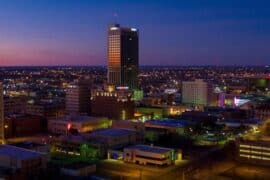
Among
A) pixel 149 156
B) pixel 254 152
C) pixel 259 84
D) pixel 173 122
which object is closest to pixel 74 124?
pixel 173 122

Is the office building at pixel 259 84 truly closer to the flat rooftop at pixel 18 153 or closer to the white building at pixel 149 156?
the white building at pixel 149 156

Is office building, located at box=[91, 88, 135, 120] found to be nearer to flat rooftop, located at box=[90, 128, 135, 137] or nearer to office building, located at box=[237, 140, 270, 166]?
flat rooftop, located at box=[90, 128, 135, 137]

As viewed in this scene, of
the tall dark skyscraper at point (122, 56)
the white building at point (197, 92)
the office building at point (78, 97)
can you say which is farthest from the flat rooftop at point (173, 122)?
the tall dark skyscraper at point (122, 56)

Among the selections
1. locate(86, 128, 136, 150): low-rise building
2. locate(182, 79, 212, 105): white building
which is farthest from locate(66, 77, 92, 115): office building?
locate(182, 79, 212, 105): white building

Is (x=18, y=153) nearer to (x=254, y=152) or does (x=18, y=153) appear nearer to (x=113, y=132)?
(x=113, y=132)

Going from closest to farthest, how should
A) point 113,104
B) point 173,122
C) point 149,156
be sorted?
point 149,156 → point 173,122 → point 113,104
